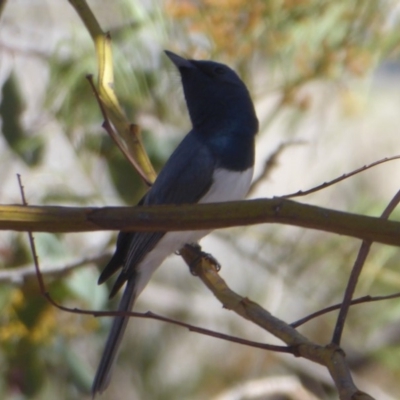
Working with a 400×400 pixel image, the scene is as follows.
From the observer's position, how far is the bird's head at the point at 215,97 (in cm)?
246

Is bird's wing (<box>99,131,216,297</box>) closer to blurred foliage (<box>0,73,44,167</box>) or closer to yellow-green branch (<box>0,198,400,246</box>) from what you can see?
blurred foliage (<box>0,73,44,167</box>)

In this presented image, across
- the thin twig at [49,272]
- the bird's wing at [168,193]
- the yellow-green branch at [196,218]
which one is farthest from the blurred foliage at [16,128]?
the yellow-green branch at [196,218]

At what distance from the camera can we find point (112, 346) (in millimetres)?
2195

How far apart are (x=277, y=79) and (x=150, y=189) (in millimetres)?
1069

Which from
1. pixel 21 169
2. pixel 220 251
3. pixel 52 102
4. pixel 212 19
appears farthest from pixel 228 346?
pixel 212 19

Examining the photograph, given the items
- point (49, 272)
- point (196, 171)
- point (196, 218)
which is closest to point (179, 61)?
point (196, 171)

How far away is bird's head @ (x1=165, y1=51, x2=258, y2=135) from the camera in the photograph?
2.46m

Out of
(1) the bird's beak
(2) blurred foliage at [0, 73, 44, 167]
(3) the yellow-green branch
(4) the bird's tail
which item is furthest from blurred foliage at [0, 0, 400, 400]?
(3) the yellow-green branch

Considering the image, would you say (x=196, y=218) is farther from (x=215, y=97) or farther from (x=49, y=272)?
(x=215, y=97)

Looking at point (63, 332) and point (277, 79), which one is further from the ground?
point (277, 79)

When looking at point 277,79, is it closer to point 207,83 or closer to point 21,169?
point 207,83

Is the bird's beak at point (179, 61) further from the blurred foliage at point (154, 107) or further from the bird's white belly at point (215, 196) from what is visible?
the bird's white belly at point (215, 196)

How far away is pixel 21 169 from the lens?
12.8 feet

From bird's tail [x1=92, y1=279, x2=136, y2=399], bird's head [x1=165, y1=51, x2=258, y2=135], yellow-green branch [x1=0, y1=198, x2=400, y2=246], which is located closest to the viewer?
yellow-green branch [x1=0, y1=198, x2=400, y2=246]
